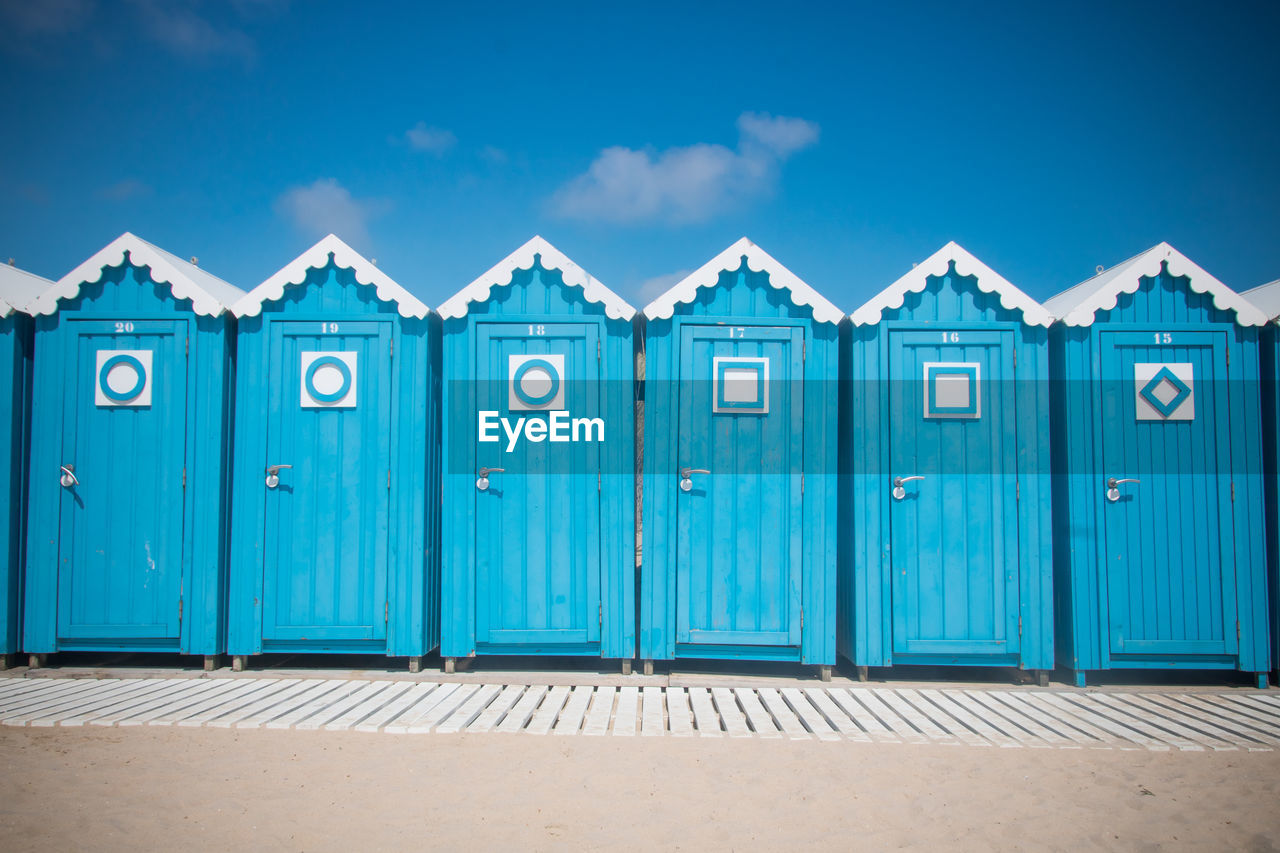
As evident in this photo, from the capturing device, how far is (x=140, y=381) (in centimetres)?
511

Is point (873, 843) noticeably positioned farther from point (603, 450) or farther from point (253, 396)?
point (253, 396)

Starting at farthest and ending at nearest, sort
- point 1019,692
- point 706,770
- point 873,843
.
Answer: point 1019,692 → point 706,770 → point 873,843

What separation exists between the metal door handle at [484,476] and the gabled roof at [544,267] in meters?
1.20

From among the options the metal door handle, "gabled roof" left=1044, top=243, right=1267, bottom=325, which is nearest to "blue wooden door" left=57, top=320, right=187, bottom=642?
the metal door handle

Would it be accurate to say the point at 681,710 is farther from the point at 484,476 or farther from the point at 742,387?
the point at 742,387

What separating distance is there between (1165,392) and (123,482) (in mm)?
8034

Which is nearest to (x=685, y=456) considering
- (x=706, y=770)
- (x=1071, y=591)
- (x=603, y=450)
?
(x=603, y=450)

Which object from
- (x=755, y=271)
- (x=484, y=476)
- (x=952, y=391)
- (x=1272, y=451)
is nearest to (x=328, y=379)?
(x=484, y=476)

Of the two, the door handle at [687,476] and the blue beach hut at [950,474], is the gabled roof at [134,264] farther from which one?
the blue beach hut at [950,474]

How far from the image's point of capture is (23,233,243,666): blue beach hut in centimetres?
504

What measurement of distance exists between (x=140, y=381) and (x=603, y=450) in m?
3.61

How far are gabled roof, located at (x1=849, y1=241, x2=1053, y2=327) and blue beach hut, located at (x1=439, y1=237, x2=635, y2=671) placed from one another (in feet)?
6.25

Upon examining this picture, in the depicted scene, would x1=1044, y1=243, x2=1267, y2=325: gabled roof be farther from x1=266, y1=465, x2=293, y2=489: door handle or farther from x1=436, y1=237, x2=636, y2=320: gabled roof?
x1=266, y1=465, x2=293, y2=489: door handle

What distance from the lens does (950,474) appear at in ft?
16.6
